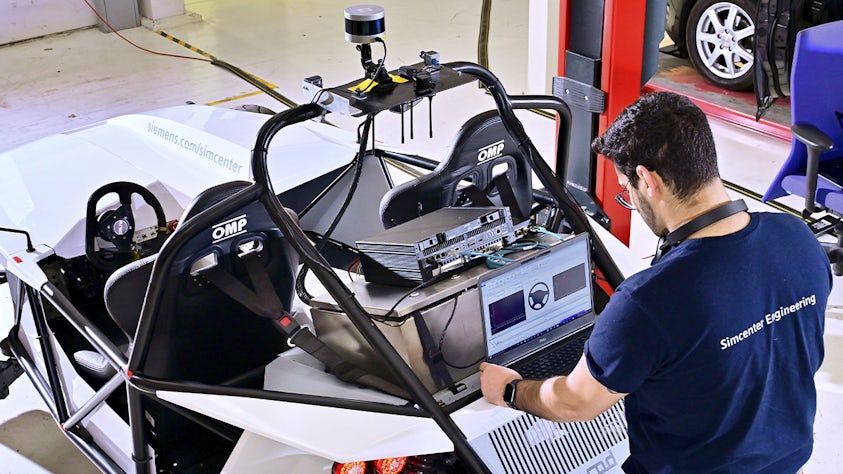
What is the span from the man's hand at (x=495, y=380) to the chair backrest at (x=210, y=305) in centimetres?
86

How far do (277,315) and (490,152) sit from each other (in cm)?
115

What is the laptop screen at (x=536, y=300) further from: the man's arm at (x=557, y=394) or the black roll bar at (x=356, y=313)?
the black roll bar at (x=356, y=313)

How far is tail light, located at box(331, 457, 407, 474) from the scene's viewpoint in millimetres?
2807

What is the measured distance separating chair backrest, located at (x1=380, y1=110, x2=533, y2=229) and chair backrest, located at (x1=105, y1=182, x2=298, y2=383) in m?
0.47

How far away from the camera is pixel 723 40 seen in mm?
7398

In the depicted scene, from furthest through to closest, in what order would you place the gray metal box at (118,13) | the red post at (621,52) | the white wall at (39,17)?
1. the gray metal box at (118,13)
2. the white wall at (39,17)
3. the red post at (621,52)

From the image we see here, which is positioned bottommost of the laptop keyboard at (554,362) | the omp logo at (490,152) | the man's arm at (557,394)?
the laptop keyboard at (554,362)

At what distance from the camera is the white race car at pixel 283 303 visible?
2834 millimetres

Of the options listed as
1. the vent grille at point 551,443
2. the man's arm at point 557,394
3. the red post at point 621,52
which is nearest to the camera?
the man's arm at point 557,394

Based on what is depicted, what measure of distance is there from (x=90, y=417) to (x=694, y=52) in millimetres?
5512

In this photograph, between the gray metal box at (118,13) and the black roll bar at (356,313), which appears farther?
the gray metal box at (118,13)

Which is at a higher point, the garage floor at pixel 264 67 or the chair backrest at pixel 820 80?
the chair backrest at pixel 820 80

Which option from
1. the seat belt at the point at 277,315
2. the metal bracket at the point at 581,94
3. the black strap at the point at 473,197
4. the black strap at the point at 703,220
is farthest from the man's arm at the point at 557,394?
the metal bracket at the point at 581,94

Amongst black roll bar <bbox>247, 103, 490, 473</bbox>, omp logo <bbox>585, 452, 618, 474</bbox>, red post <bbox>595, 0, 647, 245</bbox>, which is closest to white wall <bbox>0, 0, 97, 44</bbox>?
red post <bbox>595, 0, 647, 245</bbox>
